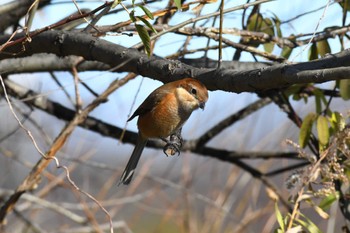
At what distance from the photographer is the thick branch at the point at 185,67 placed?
1649 mm

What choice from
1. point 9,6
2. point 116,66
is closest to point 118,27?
point 116,66

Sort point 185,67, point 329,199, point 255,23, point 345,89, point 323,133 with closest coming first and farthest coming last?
point 185,67 < point 329,199 < point 323,133 < point 345,89 < point 255,23

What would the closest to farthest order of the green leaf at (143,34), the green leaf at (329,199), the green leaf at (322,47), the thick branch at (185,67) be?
the thick branch at (185,67) < the green leaf at (143,34) < the green leaf at (329,199) < the green leaf at (322,47)

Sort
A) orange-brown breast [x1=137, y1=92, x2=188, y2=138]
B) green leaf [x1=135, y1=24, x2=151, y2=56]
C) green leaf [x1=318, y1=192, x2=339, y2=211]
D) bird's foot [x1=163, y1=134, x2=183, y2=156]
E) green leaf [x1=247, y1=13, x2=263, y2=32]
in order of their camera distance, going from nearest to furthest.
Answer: green leaf [x1=135, y1=24, x2=151, y2=56] < green leaf [x1=318, y1=192, x2=339, y2=211] < bird's foot [x1=163, y1=134, x2=183, y2=156] < orange-brown breast [x1=137, y1=92, x2=188, y2=138] < green leaf [x1=247, y1=13, x2=263, y2=32]

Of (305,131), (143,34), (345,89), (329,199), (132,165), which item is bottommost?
(132,165)

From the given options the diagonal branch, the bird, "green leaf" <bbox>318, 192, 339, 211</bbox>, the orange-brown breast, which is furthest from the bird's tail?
"green leaf" <bbox>318, 192, 339, 211</bbox>

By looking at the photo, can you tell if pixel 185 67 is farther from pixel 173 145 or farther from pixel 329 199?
pixel 329 199

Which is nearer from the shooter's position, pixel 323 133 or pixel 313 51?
pixel 323 133

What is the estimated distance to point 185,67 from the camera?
2100 mm

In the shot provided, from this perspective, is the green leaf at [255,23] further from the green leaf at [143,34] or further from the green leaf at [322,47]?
the green leaf at [143,34]

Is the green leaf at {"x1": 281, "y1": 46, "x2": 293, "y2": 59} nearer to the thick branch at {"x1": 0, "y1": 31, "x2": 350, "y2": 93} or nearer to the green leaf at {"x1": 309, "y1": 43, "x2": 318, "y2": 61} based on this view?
the green leaf at {"x1": 309, "y1": 43, "x2": 318, "y2": 61}

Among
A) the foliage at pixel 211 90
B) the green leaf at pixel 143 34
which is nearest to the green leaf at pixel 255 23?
the foliage at pixel 211 90

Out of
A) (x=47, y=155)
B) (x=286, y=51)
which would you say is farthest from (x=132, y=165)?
(x=286, y=51)

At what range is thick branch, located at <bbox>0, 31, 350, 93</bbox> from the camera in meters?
1.65
